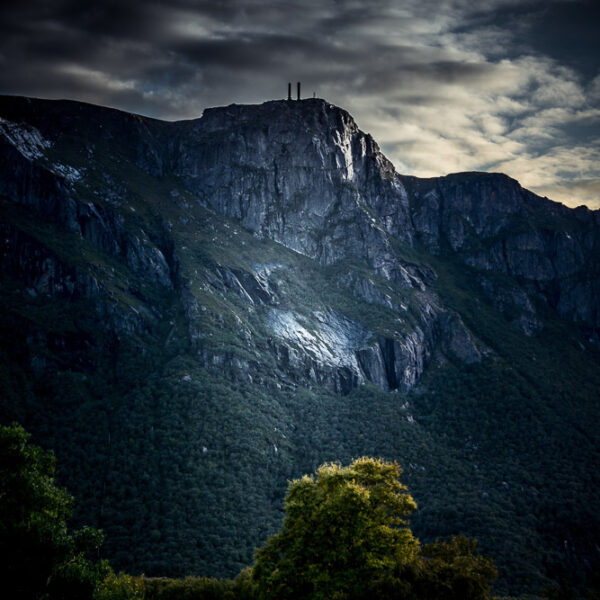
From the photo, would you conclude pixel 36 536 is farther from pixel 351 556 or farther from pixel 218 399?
pixel 218 399

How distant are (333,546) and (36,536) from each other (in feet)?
62.2

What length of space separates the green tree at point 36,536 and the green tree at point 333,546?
Answer: 12424mm

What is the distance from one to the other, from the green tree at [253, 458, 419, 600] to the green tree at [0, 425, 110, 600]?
1242cm

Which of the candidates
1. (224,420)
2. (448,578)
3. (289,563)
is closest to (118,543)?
(224,420)

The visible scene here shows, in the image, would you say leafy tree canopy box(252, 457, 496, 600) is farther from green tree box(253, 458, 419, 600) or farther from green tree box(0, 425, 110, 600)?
green tree box(0, 425, 110, 600)

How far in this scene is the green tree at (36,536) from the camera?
21.1 m

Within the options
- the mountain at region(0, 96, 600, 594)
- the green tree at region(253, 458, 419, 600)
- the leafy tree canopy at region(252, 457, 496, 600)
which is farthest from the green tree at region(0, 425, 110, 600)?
the mountain at region(0, 96, 600, 594)

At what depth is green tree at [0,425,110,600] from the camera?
69.4 ft

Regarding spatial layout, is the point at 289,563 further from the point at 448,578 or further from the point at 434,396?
the point at 434,396

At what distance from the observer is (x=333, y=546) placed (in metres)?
32.0

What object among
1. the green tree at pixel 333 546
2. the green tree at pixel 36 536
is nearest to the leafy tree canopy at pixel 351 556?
the green tree at pixel 333 546

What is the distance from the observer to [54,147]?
19025cm

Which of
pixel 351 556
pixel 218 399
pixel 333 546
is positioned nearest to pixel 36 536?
pixel 333 546

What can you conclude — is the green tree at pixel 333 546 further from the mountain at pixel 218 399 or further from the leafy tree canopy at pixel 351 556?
Answer: the mountain at pixel 218 399
